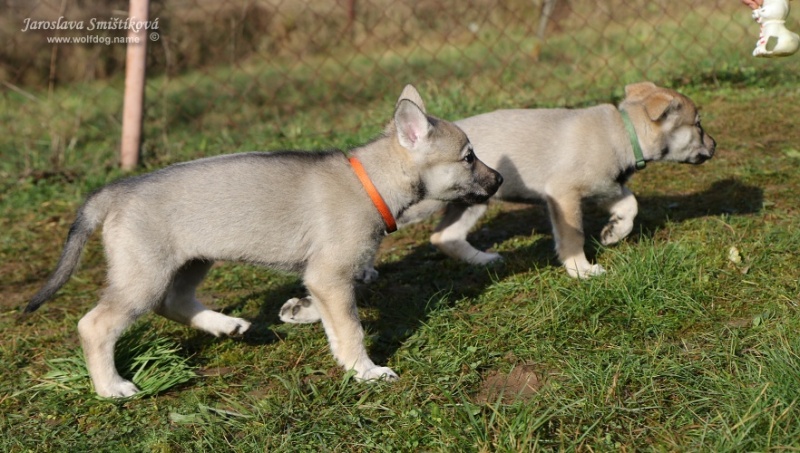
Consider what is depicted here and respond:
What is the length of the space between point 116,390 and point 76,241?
70 centimetres

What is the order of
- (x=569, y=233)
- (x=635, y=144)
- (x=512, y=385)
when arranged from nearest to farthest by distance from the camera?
(x=512, y=385)
(x=569, y=233)
(x=635, y=144)

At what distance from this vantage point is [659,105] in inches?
192

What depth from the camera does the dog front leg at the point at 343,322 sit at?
379 cm

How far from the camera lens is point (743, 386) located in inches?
121

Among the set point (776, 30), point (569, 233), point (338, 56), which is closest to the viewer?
point (776, 30)

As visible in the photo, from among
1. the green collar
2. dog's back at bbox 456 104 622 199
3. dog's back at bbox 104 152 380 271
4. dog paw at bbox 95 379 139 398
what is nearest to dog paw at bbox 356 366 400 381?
dog's back at bbox 104 152 380 271

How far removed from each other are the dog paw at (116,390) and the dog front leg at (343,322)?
0.93m

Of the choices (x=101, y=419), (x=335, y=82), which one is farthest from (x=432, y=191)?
(x=335, y=82)

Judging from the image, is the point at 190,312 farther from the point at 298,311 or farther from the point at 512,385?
the point at 512,385

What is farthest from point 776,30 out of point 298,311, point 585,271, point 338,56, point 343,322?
point 338,56

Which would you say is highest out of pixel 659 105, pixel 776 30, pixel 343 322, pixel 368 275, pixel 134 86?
pixel 776 30

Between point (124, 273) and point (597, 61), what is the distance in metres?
6.76

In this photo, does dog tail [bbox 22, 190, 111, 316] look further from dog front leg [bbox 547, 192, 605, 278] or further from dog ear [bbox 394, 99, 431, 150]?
dog front leg [bbox 547, 192, 605, 278]

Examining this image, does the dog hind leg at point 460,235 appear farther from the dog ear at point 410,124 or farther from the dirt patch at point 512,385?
the dirt patch at point 512,385
